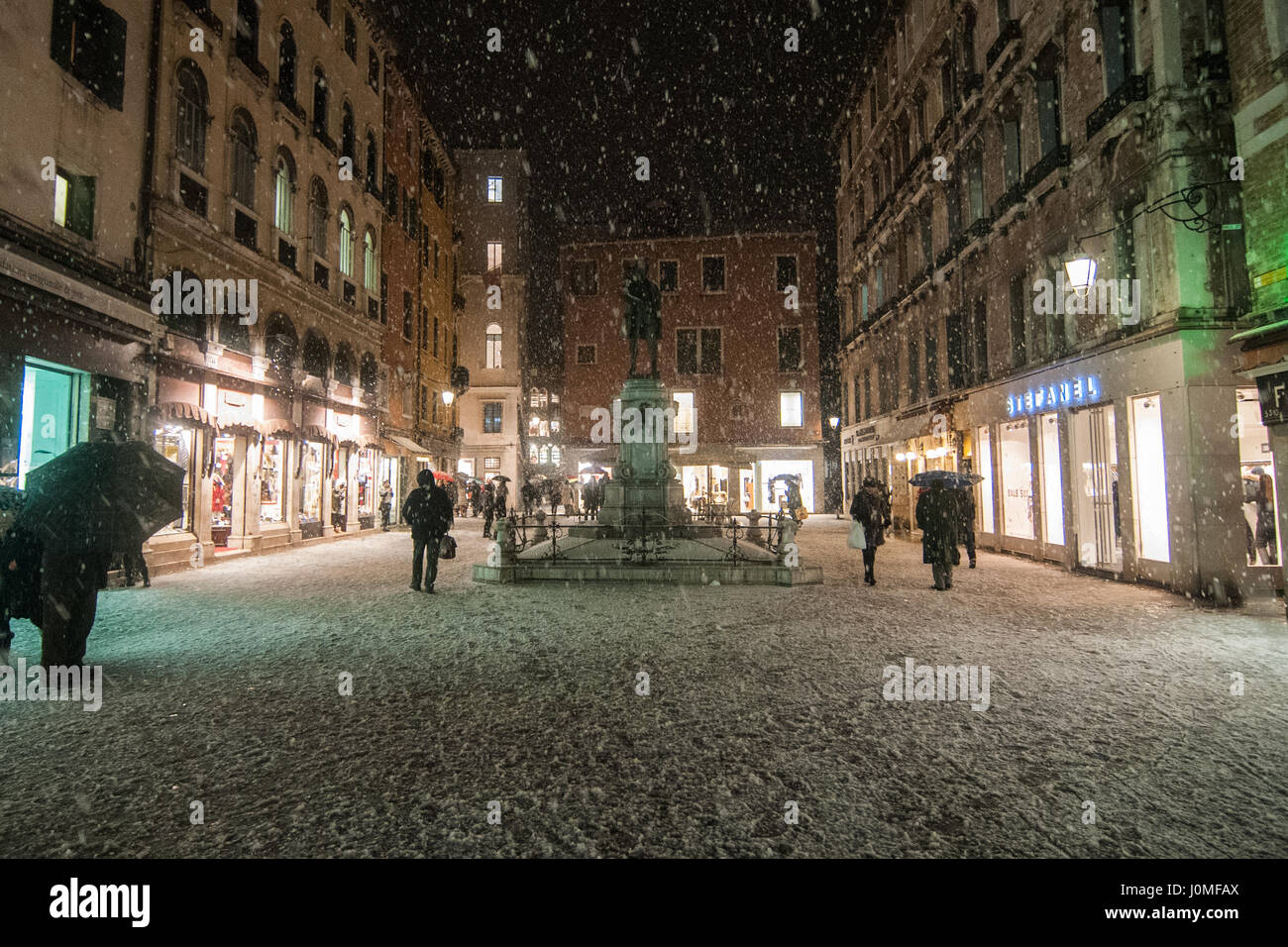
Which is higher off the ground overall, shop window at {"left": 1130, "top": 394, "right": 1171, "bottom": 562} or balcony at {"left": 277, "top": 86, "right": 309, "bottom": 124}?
balcony at {"left": 277, "top": 86, "right": 309, "bottom": 124}

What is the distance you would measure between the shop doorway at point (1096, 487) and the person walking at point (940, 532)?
160 inches

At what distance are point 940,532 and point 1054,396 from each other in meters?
5.87

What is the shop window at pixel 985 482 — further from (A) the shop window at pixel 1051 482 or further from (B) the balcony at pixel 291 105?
(B) the balcony at pixel 291 105

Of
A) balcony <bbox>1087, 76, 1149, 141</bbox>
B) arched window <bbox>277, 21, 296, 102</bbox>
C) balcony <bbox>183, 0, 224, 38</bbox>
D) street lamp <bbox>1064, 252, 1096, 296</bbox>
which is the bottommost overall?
street lamp <bbox>1064, 252, 1096, 296</bbox>

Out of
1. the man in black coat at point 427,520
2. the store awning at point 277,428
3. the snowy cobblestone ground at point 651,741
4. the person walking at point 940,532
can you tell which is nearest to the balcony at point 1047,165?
the person walking at point 940,532

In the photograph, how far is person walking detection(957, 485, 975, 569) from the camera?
13.7 meters

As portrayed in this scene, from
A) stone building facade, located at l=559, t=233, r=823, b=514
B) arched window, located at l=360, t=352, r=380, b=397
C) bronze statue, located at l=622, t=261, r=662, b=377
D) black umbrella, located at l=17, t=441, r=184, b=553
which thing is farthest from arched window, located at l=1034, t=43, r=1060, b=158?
stone building facade, located at l=559, t=233, r=823, b=514

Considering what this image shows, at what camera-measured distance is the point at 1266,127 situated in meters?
9.27

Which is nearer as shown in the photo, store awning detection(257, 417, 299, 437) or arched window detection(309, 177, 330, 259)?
store awning detection(257, 417, 299, 437)

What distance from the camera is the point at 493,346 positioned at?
40.3 meters

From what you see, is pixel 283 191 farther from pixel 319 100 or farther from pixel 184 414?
pixel 184 414

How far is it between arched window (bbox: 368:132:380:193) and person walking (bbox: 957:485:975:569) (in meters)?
22.3

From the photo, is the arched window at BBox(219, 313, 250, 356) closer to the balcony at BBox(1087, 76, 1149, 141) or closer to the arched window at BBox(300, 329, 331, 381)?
the arched window at BBox(300, 329, 331, 381)

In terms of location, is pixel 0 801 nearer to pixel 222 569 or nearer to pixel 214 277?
pixel 222 569
